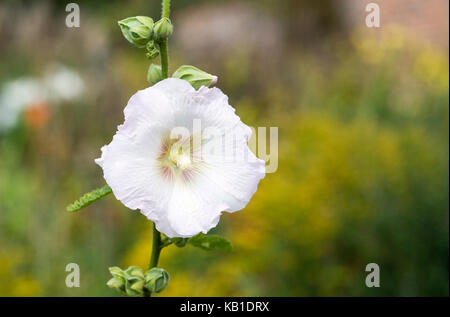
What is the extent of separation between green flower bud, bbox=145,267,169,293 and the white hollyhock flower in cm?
10

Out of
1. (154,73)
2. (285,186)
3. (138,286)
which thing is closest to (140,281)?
(138,286)

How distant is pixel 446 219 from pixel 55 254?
5.46 ft

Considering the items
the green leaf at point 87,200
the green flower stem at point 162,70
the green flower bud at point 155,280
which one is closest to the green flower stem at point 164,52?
the green flower stem at point 162,70

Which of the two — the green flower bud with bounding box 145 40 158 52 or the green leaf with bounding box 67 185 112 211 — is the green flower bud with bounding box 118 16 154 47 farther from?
the green leaf with bounding box 67 185 112 211

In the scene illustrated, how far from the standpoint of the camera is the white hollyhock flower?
887 mm

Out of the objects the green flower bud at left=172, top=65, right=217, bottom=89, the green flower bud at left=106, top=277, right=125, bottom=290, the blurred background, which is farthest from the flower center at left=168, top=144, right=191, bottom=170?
the blurred background

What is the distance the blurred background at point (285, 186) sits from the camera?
2246 mm

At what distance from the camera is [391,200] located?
2.42m

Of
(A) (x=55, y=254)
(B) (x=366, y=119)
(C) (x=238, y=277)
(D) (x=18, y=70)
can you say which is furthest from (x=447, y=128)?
(D) (x=18, y=70)

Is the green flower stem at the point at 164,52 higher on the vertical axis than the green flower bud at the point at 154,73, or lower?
higher

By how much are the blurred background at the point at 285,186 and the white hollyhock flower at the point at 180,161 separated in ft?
3.46

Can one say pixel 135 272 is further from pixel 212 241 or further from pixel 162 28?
pixel 162 28

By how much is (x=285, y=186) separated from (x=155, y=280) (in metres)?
1.59

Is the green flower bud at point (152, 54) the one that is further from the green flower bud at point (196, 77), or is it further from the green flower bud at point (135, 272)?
the green flower bud at point (135, 272)
